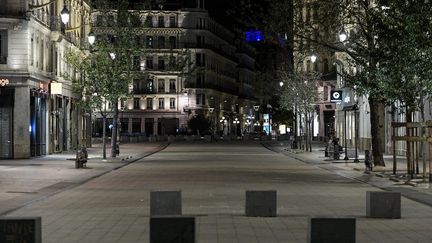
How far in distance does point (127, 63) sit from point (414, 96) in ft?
78.6

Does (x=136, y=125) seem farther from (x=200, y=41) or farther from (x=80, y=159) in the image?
(x=80, y=159)

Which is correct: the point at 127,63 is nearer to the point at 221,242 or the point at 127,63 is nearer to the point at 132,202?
the point at 132,202

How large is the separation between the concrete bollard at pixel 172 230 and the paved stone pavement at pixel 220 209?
2163 millimetres

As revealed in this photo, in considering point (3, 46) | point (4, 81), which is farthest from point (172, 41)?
point (4, 81)

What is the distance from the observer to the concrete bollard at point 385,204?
16922mm

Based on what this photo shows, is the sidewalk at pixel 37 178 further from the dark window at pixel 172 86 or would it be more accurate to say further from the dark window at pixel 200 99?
the dark window at pixel 200 99

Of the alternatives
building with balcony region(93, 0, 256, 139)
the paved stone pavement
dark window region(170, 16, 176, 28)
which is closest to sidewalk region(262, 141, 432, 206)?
the paved stone pavement

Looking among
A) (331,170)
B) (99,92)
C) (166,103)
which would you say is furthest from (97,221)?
(166,103)

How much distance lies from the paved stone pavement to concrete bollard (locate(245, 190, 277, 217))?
0.23 m

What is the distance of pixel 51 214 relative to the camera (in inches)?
713

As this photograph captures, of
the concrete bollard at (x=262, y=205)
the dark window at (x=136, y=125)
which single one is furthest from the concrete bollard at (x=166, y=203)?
the dark window at (x=136, y=125)

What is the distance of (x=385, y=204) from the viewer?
17.0 meters

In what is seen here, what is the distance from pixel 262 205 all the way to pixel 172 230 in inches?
251

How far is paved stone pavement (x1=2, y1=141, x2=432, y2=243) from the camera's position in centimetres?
1448
